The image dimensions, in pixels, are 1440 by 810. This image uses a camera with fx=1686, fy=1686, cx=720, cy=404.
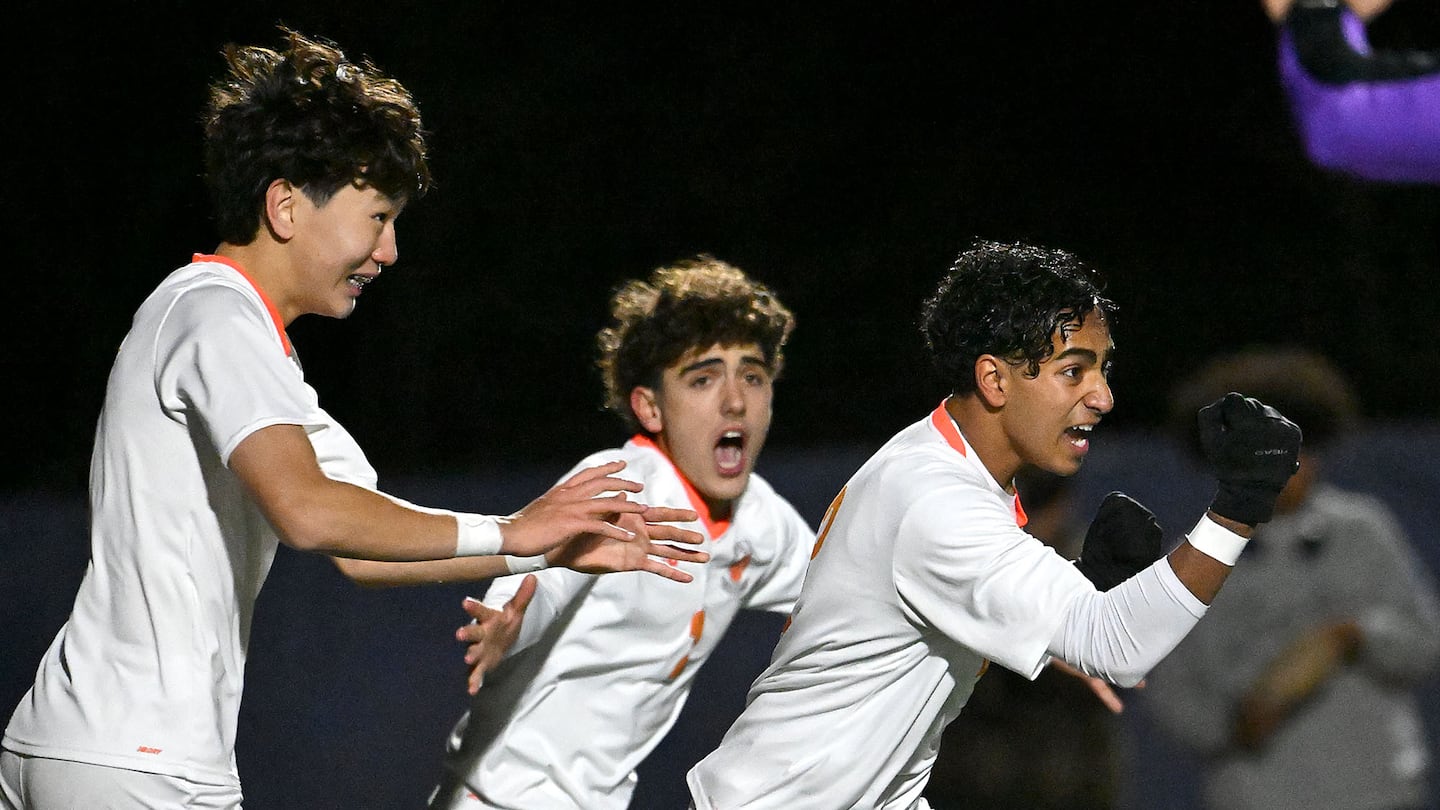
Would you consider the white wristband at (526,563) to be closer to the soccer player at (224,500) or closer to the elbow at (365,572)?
the soccer player at (224,500)

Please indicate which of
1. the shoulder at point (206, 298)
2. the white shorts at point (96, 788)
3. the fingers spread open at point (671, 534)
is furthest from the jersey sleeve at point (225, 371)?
the fingers spread open at point (671, 534)

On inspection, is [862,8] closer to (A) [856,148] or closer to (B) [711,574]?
(A) [856,148]

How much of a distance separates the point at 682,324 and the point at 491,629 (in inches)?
37.7

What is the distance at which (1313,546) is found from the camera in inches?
164

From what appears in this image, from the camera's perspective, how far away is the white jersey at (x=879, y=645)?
259cm

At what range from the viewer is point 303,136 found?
2.62 m

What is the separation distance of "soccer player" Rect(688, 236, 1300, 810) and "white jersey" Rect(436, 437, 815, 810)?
52 cm

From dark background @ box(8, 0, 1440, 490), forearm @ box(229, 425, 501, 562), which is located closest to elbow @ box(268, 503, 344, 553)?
forearm @ box(229, 425, 501, 562)

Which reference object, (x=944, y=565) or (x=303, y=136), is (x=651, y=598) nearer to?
(x=944, y=565)

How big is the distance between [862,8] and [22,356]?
3935 mm

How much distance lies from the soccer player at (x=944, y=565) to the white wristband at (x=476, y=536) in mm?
609

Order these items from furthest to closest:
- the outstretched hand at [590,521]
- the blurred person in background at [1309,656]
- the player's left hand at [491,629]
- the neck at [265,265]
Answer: the blurred person in background at [1309,656], the player's left hand at [491,629], the neck at [265,265], the outstretched hand at [590,521]

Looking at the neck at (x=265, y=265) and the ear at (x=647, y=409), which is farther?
the ear at (x=647, y=409)

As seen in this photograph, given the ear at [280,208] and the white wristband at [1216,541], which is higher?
the ear at [280,208]
